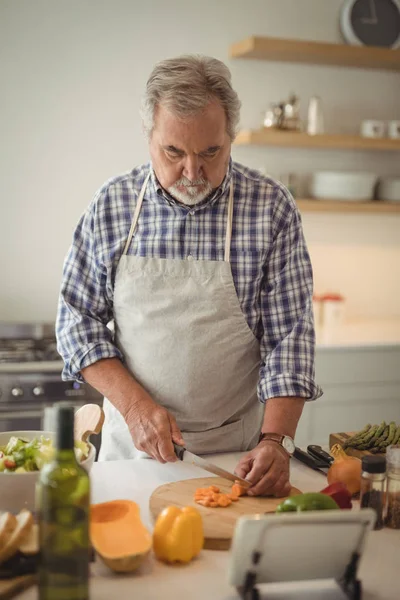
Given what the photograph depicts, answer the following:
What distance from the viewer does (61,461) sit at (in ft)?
3.19

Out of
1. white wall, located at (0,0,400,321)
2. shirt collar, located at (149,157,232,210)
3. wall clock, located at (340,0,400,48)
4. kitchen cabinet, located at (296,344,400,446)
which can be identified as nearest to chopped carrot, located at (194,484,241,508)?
shirt collar, located at (149,157,232,210)

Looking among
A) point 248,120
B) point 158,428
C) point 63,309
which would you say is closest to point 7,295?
point 248,120

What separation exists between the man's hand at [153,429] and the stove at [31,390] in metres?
1.31

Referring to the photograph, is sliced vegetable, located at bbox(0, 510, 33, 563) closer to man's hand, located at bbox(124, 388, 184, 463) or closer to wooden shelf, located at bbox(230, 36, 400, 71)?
man's hand, located at bbox(124, 388, 184, 463)

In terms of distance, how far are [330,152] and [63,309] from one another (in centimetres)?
240

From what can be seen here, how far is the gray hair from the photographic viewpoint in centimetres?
162

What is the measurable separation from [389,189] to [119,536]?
2966mm

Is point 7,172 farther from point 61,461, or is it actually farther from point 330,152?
point 61,461

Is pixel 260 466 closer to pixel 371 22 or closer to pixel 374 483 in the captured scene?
pixel 374 483

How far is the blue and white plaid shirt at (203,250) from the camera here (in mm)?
1796

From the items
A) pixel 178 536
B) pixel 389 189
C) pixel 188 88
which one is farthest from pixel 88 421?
pixel 389 189

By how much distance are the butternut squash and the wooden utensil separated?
0.22 metres

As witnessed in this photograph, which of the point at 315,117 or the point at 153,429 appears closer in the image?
the point at 153,429

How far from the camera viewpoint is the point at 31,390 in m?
2.90
